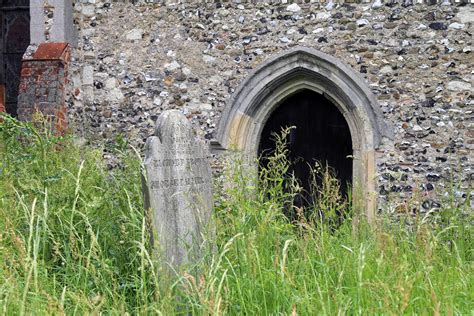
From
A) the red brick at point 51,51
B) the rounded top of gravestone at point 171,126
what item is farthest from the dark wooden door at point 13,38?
the rounded top of gravestone at point 171,126

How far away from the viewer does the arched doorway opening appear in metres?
8.16

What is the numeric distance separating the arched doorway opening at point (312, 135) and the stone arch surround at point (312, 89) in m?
0.21

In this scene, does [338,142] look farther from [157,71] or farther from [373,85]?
[157,71]

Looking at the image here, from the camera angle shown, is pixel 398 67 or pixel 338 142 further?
pixel 338 142

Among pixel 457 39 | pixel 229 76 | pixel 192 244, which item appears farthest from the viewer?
pixel 229 76

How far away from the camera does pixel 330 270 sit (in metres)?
4.34

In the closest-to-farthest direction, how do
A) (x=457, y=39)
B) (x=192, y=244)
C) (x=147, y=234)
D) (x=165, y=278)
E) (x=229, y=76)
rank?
(x=165, y=278) < (x=147, y=234) < (x=192, y=244) < (x=457, y=39) < (x=229, y=76)

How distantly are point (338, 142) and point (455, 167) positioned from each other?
56.8 inches

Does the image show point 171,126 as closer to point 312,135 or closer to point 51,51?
point 312,135

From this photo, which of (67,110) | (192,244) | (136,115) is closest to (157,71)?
(136,115)

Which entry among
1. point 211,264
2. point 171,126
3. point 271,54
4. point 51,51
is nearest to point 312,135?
point 271,54

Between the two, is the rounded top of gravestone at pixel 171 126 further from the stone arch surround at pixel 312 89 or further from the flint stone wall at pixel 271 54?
the flint stone wall at pixel 271 54

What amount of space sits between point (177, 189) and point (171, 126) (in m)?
0.46

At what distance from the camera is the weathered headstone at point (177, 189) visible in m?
4.61
